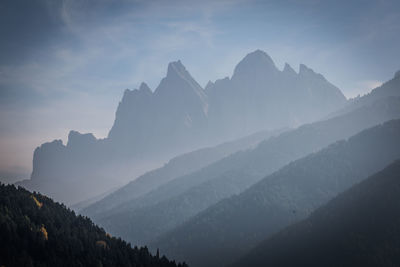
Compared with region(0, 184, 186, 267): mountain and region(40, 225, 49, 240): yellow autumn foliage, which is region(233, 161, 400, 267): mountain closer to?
region(0, 184, 186, 267): mountain

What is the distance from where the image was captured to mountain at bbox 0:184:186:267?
93.4m

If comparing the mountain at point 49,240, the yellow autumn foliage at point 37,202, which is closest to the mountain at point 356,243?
the mountain at point 49,240

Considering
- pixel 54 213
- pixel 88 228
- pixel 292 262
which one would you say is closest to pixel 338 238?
pixel 292 262

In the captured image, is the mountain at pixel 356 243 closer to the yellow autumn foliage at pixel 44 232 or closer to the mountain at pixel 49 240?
the mountain at pixel 49 240

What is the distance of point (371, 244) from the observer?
17512 cm

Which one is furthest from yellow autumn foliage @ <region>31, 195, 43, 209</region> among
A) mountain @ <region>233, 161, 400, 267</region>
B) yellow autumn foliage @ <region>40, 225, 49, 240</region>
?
mountain @ <region>233, 161, 400, 267</region>

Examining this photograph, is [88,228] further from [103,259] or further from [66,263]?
[66,263]

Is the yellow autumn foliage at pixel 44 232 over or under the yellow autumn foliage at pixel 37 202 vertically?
under

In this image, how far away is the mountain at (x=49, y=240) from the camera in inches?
3679

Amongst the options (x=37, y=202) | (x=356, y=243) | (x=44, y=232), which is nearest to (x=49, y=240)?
(x=44, y=232)

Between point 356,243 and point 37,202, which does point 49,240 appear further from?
point 356,243

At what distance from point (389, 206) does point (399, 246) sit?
30.9 meters

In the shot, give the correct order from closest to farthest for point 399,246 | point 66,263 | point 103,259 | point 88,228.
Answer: point 66,263
point 103,259
point 88,228
point 399,246

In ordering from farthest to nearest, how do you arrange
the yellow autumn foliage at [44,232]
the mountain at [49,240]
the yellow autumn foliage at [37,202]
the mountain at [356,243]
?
the mountain at [356,243], the yellow autumn foliage at [37,202], the yellow autumn foliage at [44,232], the mountain at [49,240]
